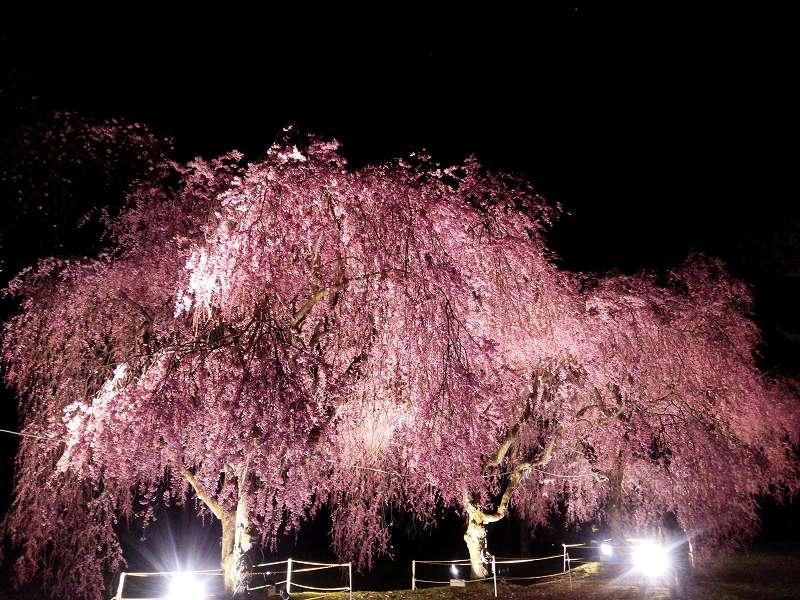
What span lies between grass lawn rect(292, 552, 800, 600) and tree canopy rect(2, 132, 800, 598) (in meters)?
1.04

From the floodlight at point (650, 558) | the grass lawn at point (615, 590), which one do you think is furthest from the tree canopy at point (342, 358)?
the floodlight at point (650, 558)

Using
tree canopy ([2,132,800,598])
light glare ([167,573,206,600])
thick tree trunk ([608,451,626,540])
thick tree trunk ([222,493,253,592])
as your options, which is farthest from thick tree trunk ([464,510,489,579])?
light glare ([167,573,206,600])

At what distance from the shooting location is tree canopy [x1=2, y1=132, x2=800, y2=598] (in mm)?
6918

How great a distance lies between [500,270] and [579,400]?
→ 4.69 m

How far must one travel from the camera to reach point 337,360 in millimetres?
8281

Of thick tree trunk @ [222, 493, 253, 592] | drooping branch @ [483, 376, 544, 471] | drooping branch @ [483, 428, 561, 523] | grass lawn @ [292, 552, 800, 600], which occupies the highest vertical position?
drooping branch @ [483, 376, 544, 471]

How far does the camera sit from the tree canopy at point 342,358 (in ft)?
22.7

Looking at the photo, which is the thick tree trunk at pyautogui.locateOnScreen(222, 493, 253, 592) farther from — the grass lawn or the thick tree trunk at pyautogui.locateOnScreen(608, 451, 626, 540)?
the thick tree trunk at pyautogui.locateOnScreen(608, 451, 626, 540)

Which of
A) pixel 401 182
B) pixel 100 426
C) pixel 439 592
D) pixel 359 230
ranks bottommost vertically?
pixel 439 592

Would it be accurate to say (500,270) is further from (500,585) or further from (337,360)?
(500,585)

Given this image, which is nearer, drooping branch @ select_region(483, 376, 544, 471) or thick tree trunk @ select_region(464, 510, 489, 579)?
drooping branch @ select_region(483, 376, 544, 471)

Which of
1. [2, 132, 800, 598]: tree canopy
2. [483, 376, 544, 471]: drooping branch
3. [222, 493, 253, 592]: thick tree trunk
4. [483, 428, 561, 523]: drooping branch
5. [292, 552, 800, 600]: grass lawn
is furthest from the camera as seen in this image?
[483, 428, 561, 523]: drooping branch

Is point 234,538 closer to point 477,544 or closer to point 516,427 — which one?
point 477,544

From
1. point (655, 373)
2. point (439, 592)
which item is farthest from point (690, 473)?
point (439, 592)
